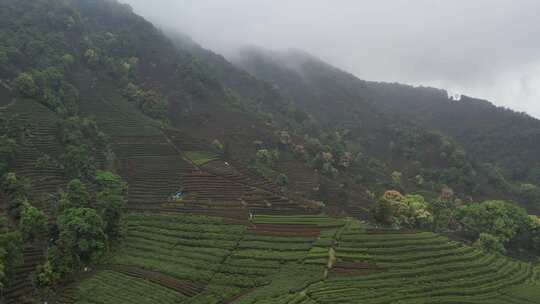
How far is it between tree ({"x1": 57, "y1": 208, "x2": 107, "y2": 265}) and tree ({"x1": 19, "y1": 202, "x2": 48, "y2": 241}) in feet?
4.77

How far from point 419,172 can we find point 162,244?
92.6 metres

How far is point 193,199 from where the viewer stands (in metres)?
54.2

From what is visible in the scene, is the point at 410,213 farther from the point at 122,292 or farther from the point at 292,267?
the point at 122,292

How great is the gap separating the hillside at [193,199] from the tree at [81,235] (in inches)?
5.8

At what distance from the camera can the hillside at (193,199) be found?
37.0 meters

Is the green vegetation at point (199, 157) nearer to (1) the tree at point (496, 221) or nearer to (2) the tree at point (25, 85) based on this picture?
(2) the tree at point (25, 85)

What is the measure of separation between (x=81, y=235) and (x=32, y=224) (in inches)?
178

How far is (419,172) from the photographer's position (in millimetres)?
117812

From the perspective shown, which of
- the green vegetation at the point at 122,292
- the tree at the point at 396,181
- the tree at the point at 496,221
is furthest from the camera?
the tree at the point at 396,181

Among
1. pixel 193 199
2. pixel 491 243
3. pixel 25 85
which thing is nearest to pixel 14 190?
pixel 193 199

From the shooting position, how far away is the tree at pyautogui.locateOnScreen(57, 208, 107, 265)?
3775 centimetres

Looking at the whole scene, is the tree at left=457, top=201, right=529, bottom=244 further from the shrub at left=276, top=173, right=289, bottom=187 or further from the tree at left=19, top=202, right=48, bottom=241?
the tree at left=19, top=202, right=48, bottom=241

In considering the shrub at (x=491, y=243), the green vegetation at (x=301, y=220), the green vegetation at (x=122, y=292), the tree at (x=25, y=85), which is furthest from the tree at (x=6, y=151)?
the shrub at (x=491, y=243)

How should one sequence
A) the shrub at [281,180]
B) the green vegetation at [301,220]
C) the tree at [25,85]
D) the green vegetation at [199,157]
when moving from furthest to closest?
the shrub at [281,180] < the green vegetation at [199,157] < the tree at [25,85] < the green vegetation at [301,220]
